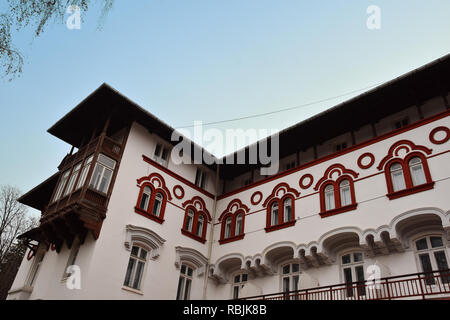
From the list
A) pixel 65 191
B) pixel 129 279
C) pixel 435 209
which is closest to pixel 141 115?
pixel 65 191

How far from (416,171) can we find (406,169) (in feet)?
1.27

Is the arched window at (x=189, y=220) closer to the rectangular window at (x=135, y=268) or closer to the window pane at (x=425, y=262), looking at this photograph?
the rectangular window at (x=135, y=268)

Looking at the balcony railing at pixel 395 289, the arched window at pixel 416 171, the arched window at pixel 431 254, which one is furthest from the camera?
the arched window at pixel 416 171

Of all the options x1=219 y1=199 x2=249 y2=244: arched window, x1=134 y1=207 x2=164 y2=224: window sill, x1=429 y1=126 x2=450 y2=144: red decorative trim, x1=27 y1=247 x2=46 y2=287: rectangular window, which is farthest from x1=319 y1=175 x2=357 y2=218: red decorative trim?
x1=27 y1=247 x2=46 y2=287: rectangular window

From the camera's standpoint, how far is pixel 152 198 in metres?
19.9

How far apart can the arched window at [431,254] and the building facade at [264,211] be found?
4cm

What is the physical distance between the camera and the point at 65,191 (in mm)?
18891

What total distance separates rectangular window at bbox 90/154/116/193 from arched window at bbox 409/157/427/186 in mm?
13683

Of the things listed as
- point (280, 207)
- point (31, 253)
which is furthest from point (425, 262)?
point (31, 253)

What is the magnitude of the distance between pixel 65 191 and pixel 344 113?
1446 cm

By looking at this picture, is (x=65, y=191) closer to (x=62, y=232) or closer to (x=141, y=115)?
(x=62, y=232)

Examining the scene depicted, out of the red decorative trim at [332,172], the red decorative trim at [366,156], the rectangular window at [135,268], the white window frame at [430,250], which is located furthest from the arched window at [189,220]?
the white window frame at [430,250]

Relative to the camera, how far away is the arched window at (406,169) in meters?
15.1

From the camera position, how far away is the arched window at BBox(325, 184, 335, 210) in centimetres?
1783
